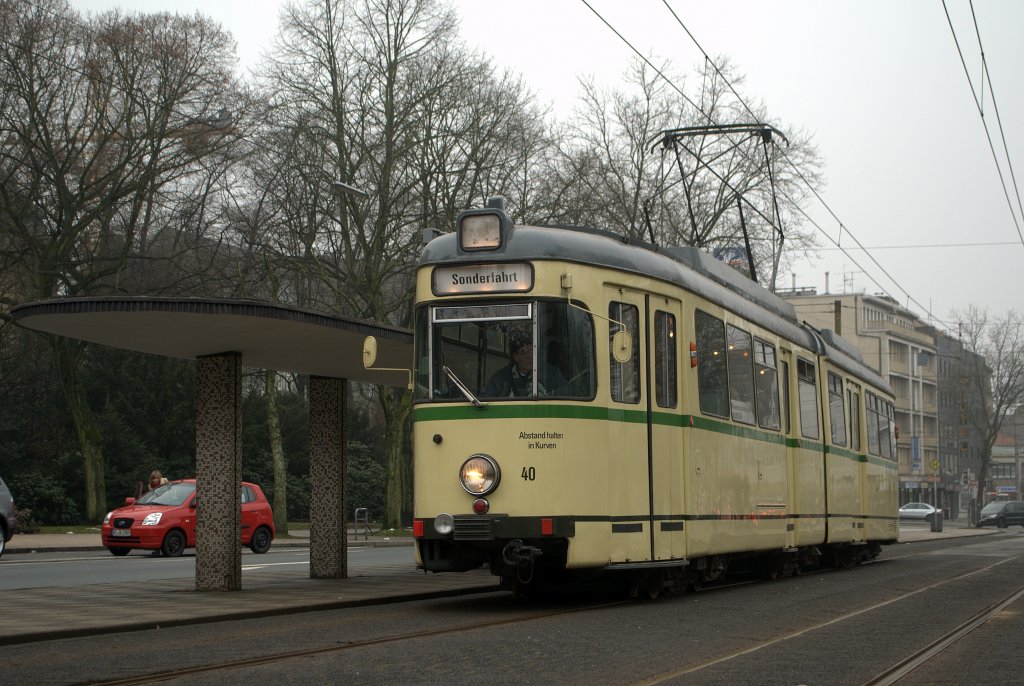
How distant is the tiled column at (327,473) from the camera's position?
18.0m

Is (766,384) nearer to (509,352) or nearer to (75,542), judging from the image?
(509,352)

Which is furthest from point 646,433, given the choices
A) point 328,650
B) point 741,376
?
point 328,650

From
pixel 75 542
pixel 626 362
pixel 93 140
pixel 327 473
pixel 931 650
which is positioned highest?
pixel 93 140

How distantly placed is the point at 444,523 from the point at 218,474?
452 cm

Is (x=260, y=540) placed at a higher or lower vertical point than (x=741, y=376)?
lower

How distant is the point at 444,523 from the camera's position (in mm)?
12328

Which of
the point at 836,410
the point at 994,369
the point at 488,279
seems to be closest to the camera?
the point at 488,279

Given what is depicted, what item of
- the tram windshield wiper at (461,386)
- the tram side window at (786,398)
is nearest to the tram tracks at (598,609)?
the tram windshield wiper at (461,386)

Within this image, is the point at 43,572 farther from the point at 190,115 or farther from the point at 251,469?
the point at 251,469

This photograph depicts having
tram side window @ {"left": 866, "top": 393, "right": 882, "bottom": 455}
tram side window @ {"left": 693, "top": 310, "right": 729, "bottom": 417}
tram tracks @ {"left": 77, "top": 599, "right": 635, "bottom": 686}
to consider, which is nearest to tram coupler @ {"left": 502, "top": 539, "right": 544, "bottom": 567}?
tram tracks @ {"left": 77, "top": 599, "right": 635, "bottom": 686}

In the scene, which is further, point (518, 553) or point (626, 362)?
point (626, 362)

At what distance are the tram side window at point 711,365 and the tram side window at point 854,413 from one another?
7645 mm

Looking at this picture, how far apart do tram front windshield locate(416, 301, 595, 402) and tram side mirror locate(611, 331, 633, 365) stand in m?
0.36

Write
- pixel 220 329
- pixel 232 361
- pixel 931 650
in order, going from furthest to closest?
pixel 232 361 → pixel 220 329 → pixel 931 650
